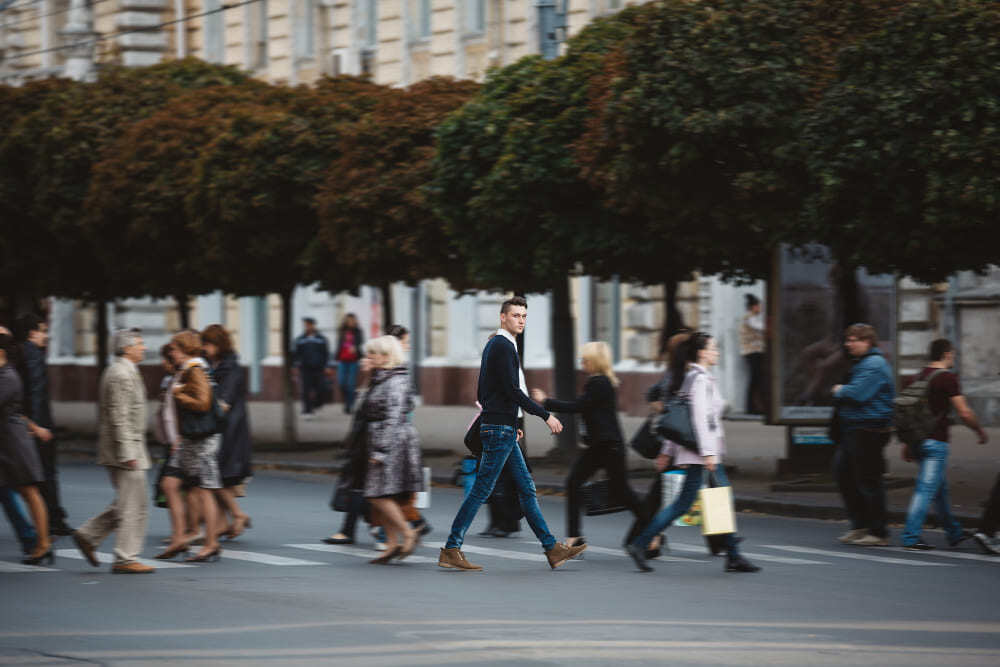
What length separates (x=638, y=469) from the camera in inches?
817

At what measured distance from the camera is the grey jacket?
12.4 metres

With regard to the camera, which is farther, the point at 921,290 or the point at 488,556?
the point at 921,290

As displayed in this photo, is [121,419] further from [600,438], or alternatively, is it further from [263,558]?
[600,438]

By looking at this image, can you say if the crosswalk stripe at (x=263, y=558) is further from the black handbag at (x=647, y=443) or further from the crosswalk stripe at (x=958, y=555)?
the crosswalk stripe at (x=958, y=555)

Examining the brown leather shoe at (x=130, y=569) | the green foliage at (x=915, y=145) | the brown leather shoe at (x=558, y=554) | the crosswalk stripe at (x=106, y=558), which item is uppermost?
the green foliage at (x=915, y=145)

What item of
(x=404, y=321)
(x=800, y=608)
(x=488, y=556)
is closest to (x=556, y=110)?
(x=488, y=556)

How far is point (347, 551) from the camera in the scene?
13.7m

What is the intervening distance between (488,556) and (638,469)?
770 cm

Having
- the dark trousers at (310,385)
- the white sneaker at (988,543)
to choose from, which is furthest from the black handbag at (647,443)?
the dark trousers at (310,385)

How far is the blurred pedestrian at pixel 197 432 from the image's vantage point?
1304 centimetres

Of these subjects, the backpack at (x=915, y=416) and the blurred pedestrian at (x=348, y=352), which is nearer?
the backpack at (x=915, y=416)

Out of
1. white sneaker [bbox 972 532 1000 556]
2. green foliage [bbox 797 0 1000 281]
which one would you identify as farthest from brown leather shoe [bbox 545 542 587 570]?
green foliage [bbox 797 0 1000 281]

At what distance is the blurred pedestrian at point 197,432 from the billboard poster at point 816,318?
23.4 ft

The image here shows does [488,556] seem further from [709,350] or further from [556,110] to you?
[556,110]
